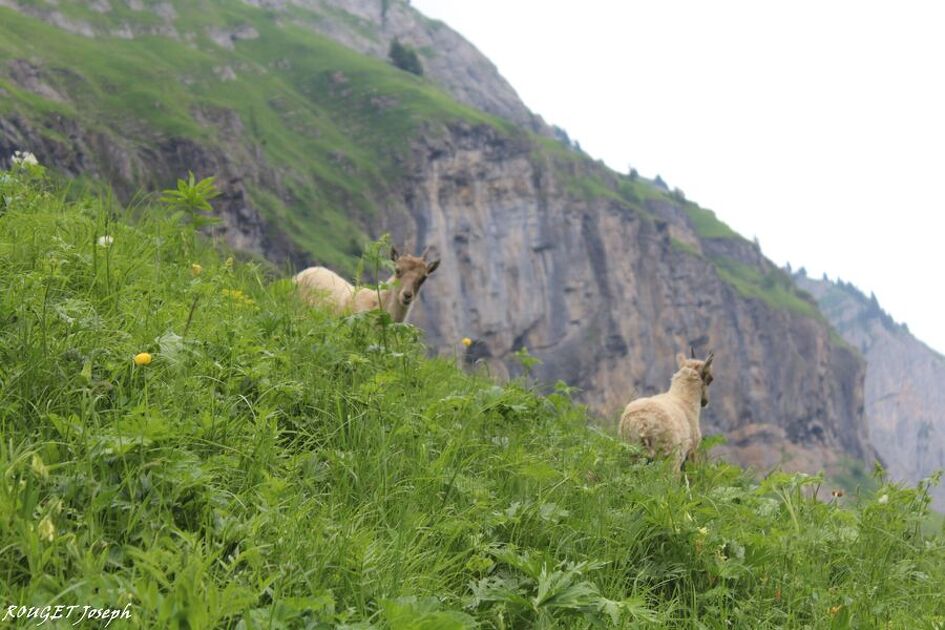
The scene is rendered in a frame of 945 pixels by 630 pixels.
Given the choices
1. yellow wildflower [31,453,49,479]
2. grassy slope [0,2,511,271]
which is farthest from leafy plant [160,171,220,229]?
grassy slope [0,2,511,271]

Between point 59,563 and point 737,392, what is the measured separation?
7053 inches

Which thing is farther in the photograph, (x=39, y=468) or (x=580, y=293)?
(x=580, y=293)

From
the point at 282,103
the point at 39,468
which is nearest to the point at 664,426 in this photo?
the point at 39,468

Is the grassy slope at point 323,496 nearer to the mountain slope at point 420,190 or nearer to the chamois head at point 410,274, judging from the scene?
the chamois head at point 410,274

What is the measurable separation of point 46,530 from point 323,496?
59.9 inches

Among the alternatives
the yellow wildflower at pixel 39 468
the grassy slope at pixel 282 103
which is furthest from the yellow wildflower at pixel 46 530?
the grassy slope at pixel 282 103

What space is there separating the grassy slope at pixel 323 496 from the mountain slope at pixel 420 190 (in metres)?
96.8

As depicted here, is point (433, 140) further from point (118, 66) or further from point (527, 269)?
point (118, 66)

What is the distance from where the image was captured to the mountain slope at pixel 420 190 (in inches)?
4429

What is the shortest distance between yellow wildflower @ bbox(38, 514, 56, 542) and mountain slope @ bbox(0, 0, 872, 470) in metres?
99.5

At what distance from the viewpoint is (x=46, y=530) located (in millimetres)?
3090

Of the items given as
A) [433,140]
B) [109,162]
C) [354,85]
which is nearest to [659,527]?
[109,162]

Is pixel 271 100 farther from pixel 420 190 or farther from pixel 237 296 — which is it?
pixel 237 296

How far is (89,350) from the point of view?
179 inches
